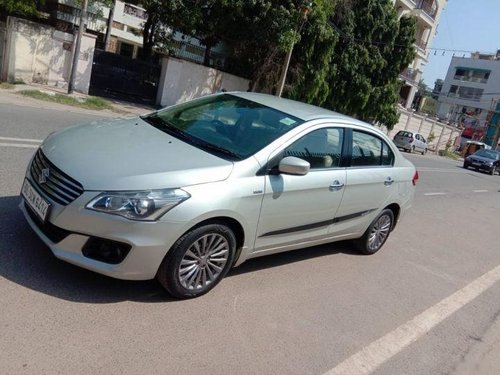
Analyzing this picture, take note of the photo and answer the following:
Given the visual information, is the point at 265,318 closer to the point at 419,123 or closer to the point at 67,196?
the point at 67,196

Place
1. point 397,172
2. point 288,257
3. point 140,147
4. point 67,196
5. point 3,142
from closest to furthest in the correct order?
point 67,196, point 140,147, point 288,257, point 397,172, point 3,142

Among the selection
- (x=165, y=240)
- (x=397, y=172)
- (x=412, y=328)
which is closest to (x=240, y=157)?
(x=165, y=240)

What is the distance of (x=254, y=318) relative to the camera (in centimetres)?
393

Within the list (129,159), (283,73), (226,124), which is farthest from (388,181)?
(283,73)

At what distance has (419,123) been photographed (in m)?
45.3

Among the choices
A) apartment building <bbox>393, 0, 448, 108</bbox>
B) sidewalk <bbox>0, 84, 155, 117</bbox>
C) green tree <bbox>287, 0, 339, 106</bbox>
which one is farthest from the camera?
apartment building <bbox>393, 0, 448, 108</bbox>

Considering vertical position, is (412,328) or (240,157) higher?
(240,157)

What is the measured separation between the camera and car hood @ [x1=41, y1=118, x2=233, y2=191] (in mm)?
3461

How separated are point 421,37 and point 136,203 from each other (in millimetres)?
52658

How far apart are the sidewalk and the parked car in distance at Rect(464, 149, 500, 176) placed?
20374mm

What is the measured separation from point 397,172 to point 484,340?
2269 millimetres

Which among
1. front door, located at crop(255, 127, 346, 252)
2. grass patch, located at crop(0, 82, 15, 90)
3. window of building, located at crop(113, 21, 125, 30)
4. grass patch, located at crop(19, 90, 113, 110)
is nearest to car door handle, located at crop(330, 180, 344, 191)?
front door, located at crop(255, 127, 346, 252)

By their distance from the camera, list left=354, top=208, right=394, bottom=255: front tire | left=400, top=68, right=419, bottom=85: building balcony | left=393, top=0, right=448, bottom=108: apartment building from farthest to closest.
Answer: left=400, top=68, right=419, bottom=85: building balcony → left=393, top=0, right=448, bottom=108: apartment building → left=354, top=208, right=394, bottom=255: front tire

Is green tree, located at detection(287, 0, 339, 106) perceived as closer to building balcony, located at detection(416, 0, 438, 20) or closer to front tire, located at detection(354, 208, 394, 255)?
front tire, located at detection(354, 208, 394, 255)
